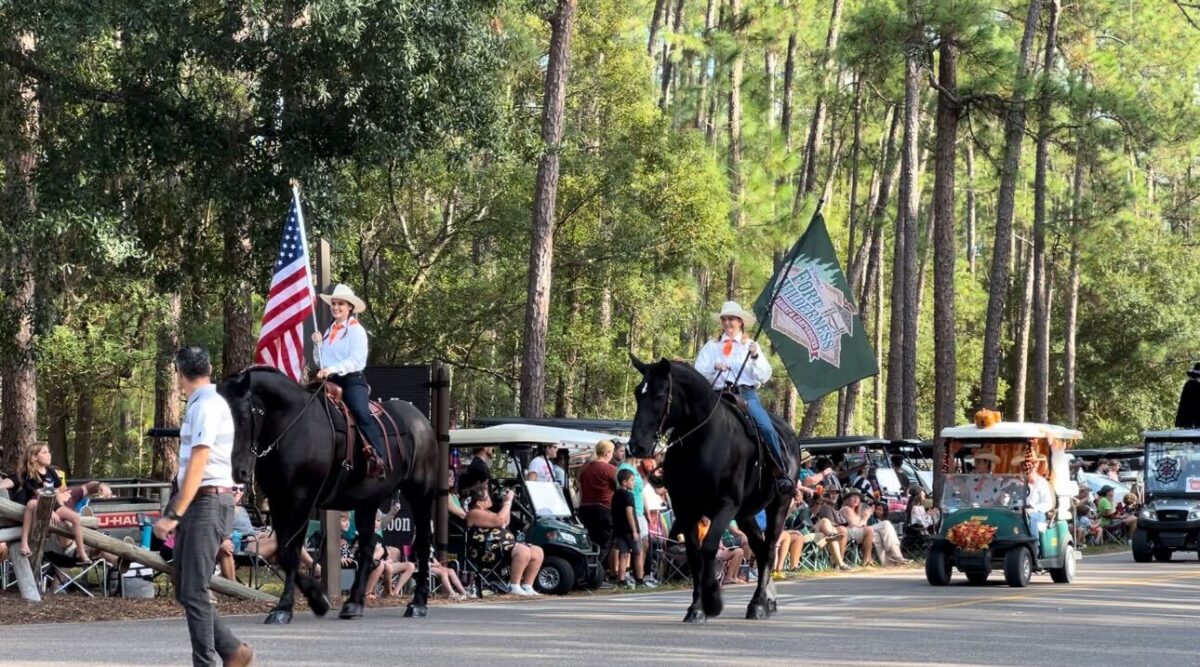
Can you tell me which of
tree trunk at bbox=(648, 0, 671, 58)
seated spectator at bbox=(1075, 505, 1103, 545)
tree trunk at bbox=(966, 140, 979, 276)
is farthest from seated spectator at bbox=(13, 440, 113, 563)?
tree trunk at bbox=(966, 140, 979, 276)

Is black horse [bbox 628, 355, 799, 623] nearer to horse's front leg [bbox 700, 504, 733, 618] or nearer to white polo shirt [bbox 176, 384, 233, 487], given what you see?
horse's front leg [bbox 700, 504, 733, 618]

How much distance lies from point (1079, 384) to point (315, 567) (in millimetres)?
62183

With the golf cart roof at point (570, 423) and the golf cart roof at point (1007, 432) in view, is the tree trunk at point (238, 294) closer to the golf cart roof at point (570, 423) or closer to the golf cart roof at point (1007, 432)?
the golf cart roof at point (570, 423)

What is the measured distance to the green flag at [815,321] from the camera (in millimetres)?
22062

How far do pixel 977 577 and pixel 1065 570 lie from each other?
1315 millimetres

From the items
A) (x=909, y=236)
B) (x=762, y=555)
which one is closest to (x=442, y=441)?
(x=762, y=555)

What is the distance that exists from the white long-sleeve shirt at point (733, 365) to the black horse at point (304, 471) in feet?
9.65

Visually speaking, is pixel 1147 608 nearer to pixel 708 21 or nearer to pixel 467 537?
pixel 467 537

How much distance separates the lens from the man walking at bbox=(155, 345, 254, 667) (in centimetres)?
987

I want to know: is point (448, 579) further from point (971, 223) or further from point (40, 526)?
point (971, 223)

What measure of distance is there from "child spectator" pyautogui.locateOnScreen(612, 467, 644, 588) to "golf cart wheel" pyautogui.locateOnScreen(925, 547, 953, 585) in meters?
3.81

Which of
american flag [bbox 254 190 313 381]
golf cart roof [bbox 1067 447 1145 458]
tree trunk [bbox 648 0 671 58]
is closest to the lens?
american flag [bbox 254 190 313 381]

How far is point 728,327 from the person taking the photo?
57.0 feet

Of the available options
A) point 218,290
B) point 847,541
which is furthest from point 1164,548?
point 218,290
